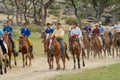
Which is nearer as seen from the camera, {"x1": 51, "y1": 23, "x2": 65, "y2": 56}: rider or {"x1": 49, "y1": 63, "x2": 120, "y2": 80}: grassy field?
{"x1": 49, "y1": 63, "x2": 120, "y2": 80}: grassy field

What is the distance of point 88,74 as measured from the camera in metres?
19.2

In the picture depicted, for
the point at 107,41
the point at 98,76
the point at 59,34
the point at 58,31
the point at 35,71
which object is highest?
the point at 58,31

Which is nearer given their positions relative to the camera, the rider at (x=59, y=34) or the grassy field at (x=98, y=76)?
the grassy field at (x=98, y=76)

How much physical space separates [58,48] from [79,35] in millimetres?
1484

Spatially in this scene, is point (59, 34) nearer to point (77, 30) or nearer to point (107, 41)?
point (77, 30)

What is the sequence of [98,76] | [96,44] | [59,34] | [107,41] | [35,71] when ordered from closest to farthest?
1. [98,76]
2. [35,71]
3. [59,34]
4. [96,44]
5. [107,41]

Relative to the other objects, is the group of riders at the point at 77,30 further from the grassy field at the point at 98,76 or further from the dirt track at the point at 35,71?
the grassy field at the point at 98,76

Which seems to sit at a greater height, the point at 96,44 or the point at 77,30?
the point at 77,30

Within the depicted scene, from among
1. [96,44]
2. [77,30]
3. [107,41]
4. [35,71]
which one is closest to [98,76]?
[35,71]

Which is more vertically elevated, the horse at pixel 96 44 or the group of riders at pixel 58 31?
the group of riders at pixel 58 31

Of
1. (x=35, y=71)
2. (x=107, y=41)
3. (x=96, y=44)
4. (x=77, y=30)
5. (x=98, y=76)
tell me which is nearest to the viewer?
(x=98, y=76)

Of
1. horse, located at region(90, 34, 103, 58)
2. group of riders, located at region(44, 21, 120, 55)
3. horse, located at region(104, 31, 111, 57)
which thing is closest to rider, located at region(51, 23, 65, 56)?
group of riders, located at region(44, 21, 120, 55)

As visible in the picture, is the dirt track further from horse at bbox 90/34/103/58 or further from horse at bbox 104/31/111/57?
horse at bbox 104/31/111/57

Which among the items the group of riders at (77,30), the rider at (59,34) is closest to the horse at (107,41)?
the group of riders at (77,30)
